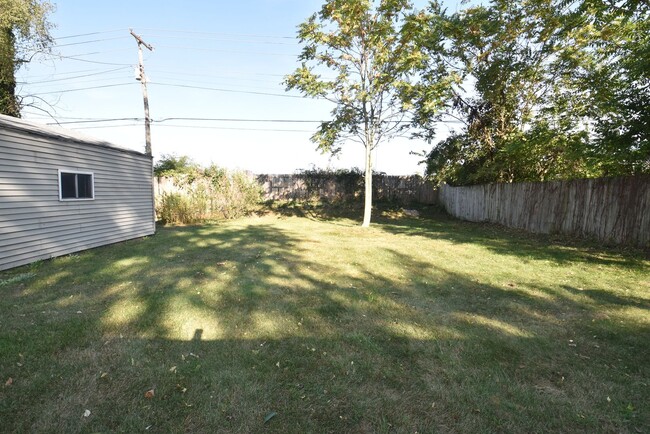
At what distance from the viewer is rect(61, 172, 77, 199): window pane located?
723 centimetres

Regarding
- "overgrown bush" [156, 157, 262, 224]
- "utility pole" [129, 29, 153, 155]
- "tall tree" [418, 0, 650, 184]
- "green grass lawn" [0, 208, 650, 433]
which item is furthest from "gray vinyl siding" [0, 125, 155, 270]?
"tall tree" [418, 0, 650, 184]

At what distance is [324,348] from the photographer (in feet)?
10.2

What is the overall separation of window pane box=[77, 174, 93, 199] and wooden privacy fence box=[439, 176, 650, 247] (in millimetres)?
12911

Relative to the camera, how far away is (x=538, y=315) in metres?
3.94

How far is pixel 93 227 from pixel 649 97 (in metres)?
13.2

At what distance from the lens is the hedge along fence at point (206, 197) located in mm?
13133

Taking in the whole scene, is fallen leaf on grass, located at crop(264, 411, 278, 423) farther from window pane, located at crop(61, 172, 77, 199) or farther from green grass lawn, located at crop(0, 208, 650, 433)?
window pane, located at crop(61, 172, 77, 199)

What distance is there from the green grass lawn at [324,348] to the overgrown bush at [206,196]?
7099mm

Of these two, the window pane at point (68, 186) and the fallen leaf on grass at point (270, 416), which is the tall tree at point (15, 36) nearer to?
the window pane at point (68, 186)

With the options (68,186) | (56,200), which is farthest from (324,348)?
(68,186)

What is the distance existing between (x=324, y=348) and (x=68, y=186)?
758 cm

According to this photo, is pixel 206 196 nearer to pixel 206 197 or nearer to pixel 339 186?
pixel 206 197

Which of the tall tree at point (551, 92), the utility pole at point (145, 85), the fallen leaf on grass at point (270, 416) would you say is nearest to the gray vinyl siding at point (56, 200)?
the fallen leaf on grass at point (270, 416)

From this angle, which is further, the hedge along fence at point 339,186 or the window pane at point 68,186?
the hedge along fence at point 339,186
